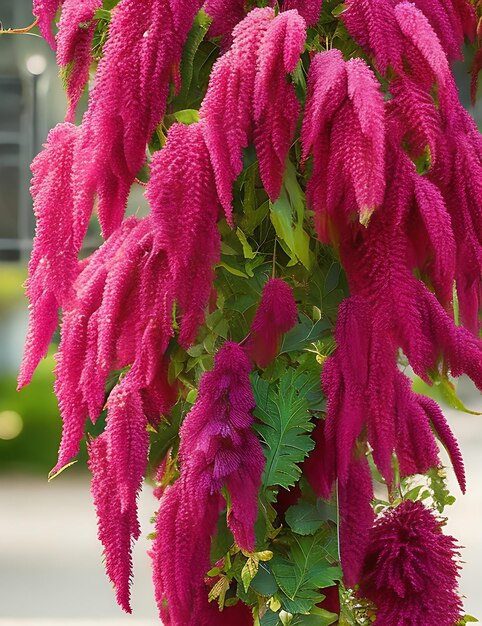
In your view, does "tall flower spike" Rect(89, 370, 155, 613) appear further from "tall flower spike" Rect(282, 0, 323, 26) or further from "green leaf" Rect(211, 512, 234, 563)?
"tall flower spike" Rect(282, 0, 323, 26)

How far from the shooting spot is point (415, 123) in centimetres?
55

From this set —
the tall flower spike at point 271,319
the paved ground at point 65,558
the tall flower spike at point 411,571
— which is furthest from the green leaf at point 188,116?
the paved ground at point 65,558

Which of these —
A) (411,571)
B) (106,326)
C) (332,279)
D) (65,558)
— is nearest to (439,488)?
(411,571)

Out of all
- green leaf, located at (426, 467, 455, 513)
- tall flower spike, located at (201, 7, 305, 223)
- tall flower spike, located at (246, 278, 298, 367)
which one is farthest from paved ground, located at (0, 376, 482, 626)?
tall flower spike, located at (201, 7, 305, 223)

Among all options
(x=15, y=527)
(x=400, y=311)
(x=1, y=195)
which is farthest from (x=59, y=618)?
(x=1, y=195)

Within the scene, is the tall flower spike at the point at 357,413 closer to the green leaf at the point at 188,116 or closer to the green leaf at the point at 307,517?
the green leaf at the point at 307,517

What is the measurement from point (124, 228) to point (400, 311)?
0.23 metres

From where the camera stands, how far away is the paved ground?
2.41 meters

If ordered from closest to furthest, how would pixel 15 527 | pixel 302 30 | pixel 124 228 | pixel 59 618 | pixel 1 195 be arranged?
pixel 302 30 < pixel 124 228 < pixel 59 618 < pixel 15 527 < pixel 1 195

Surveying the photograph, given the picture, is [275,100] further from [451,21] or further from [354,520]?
[354,520]

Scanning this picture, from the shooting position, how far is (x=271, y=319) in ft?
1.93

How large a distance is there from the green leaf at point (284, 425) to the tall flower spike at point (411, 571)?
0.33ft

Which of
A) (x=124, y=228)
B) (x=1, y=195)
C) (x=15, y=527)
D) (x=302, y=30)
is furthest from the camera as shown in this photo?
(x=1, y=195)

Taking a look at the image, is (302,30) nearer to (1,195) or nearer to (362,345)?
(362,345)
